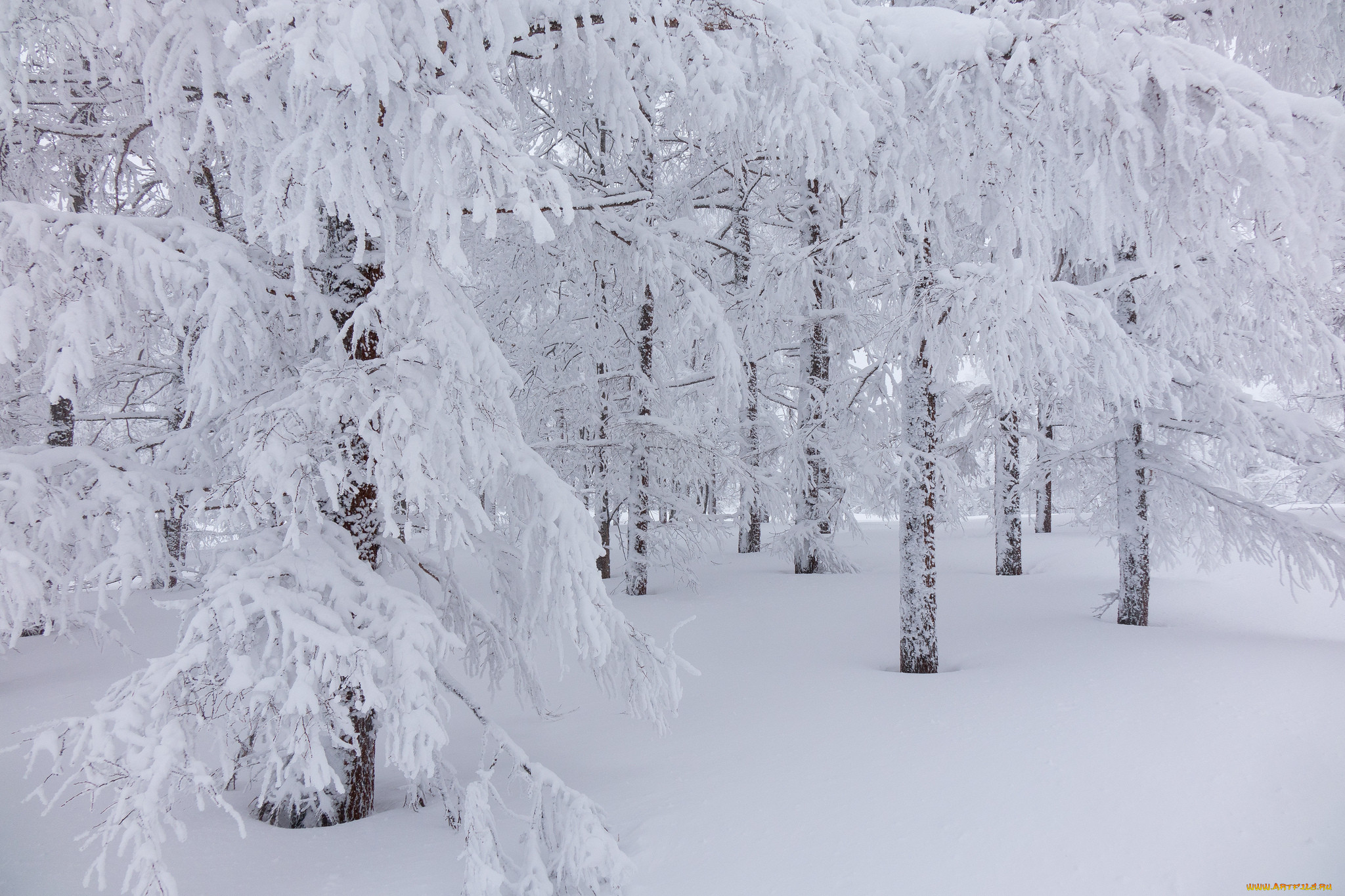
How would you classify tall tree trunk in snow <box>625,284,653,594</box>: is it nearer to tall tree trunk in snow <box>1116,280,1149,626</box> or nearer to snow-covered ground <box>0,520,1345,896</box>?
snow-covered ground <box>0,520,1345,896</box>

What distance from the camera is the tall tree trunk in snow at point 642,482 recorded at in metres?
11.2

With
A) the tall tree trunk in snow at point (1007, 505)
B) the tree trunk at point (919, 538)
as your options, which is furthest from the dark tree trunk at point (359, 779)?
the tall tree trunk in snow at point (1007, 505)

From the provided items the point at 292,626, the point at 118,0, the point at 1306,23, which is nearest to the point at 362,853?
the point at 292,626

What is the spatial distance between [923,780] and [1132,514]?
17.8 ft

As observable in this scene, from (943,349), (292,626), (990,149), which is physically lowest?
(292,626)

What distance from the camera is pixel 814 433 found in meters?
12.3

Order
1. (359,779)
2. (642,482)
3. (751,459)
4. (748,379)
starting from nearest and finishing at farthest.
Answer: (359,779)
(642,482)
(748,379)
(751,459)

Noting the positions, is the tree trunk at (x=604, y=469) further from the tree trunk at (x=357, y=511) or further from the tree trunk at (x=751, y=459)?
the tree trunk at (x=357, y=511)

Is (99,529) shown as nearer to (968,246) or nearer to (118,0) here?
(118,0)

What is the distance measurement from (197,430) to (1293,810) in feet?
20.6

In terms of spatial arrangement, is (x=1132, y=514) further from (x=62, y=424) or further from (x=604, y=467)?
(x=62, y=424)

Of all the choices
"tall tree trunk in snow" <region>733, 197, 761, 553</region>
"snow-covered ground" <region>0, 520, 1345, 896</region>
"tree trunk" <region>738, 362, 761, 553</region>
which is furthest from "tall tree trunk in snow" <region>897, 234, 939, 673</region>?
"tall tree trunk in snow" <region>733, 197, 761, 553</region>

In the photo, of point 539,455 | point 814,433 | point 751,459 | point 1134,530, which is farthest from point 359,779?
point 751,459

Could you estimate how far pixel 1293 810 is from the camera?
3.98 m
